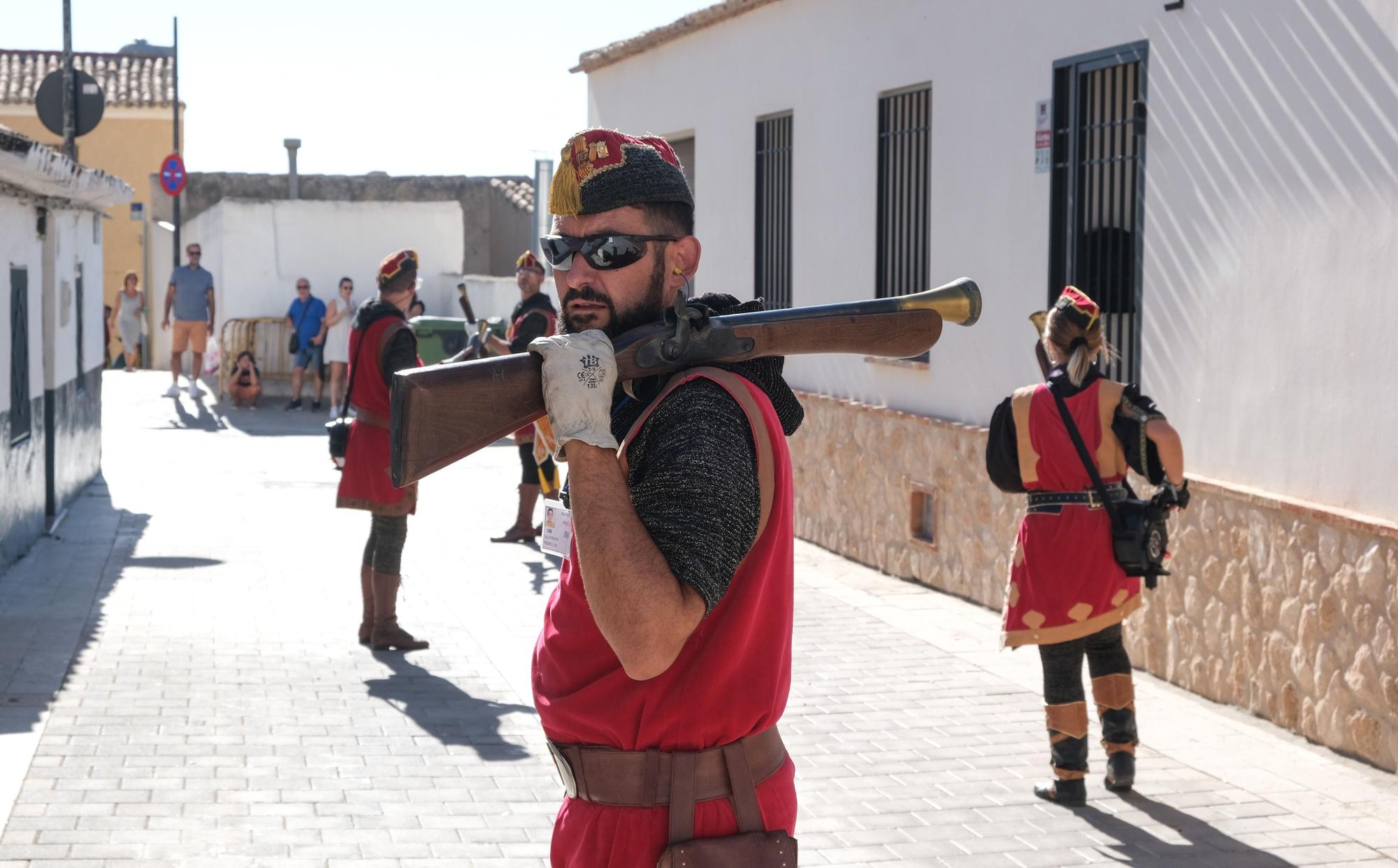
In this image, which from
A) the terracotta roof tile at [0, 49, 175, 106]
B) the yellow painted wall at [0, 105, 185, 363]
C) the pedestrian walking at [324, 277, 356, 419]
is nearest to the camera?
the pedestrian walking at [324, 277, 356, 419]

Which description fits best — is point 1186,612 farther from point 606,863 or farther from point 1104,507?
point 606,863

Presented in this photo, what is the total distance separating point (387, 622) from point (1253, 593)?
4389 millimetres

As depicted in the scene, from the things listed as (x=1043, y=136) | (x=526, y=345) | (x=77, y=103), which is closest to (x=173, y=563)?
(x=526, y=345)

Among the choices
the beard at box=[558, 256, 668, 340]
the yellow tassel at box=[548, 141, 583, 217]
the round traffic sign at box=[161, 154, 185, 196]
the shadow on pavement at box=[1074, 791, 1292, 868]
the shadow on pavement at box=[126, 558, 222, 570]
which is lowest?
the shadow on pavement at box=[1074, 791, 1292, 868]

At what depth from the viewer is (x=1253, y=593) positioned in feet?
24.8

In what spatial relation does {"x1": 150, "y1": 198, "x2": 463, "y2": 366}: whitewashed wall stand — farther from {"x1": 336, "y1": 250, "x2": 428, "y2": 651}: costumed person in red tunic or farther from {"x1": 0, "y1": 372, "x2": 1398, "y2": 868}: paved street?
{"x1": 336, "y1": 250, "x2": 428, "y2": 651}: costumed person in red tunic

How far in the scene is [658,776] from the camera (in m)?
2.65

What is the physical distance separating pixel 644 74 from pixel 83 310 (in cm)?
590

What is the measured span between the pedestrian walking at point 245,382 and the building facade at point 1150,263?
11.5 m

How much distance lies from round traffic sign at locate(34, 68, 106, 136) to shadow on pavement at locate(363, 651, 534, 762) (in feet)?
32.8

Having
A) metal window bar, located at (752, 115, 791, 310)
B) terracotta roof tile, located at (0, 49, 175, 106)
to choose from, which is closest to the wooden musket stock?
metal window bar, located at (752, 115, 791, 310)

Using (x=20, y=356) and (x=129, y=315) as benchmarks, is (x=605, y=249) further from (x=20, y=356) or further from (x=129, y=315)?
(x=129, y=315)

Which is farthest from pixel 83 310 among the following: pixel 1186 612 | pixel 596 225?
pixel 596 225

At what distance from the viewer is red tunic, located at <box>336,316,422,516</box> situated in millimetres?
8578
